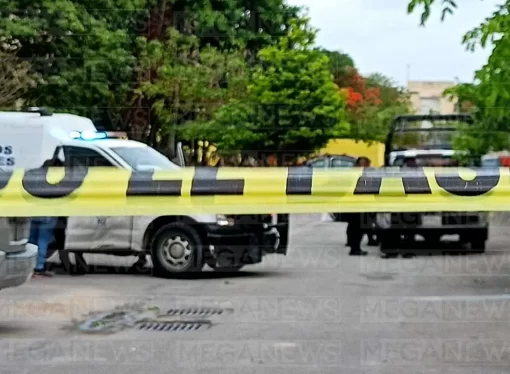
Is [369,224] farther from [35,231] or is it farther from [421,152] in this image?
[35,231]

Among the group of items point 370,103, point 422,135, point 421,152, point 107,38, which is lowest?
point 421,152

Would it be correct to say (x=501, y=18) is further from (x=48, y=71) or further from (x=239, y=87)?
(x=239, y=87)

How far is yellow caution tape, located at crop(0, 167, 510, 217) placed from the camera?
404 centimetres

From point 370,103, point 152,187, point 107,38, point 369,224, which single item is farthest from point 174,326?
point 370,103

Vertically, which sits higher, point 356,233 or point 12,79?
point 12,79

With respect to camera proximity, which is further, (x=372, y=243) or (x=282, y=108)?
(x=282, y=108)

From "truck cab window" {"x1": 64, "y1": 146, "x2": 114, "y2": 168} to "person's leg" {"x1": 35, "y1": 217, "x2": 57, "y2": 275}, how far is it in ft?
2.81

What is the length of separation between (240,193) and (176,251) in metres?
6.46

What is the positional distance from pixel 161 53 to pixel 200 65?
1027mm

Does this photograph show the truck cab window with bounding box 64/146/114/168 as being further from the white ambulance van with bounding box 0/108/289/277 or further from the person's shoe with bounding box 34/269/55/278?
the person's shoe with bounding box 34/269/55/278

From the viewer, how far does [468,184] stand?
161 inches

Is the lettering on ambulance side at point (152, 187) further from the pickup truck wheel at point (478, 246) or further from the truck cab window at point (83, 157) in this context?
the pickup truck wheel at point (478, 246)

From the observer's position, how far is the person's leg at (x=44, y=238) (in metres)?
10.1

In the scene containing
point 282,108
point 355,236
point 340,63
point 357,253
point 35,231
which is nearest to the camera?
point 35,231
